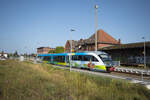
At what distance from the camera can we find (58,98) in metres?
5.52

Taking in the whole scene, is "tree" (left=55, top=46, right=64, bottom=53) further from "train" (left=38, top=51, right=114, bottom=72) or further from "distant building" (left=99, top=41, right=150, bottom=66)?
"train" (left=38, top=51, right=114, bottom=72)

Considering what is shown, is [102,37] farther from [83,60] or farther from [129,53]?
[83,60]

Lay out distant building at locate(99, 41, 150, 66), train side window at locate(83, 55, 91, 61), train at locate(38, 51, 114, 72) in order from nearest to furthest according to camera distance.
A: train at locate(38, 51, 114, 72) < train side window at locate(83, 55, 91, 61) < distant building at locate(99, 41, 150, 66)

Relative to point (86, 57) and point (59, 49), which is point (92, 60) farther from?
point (59, 49)

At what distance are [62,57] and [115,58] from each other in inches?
552

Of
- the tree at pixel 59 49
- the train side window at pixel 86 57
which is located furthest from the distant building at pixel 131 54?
the tree at pixel 59 49

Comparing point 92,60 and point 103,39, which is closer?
point 92,60

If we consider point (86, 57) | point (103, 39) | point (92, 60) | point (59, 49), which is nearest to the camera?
point (92, 60)

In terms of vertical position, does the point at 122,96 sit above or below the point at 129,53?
below

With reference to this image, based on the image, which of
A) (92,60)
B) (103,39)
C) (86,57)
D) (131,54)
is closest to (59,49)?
(103,39)

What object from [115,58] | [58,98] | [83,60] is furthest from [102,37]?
[58,98]

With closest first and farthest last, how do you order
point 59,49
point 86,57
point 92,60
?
1. point 92,60
2. point 86,57
3. point 59,49

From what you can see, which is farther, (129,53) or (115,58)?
(115,58)

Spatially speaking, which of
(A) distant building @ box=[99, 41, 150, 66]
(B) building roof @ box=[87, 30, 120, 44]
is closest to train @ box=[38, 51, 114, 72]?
(A) distant building @ box=[99, 41, 150, 66]
